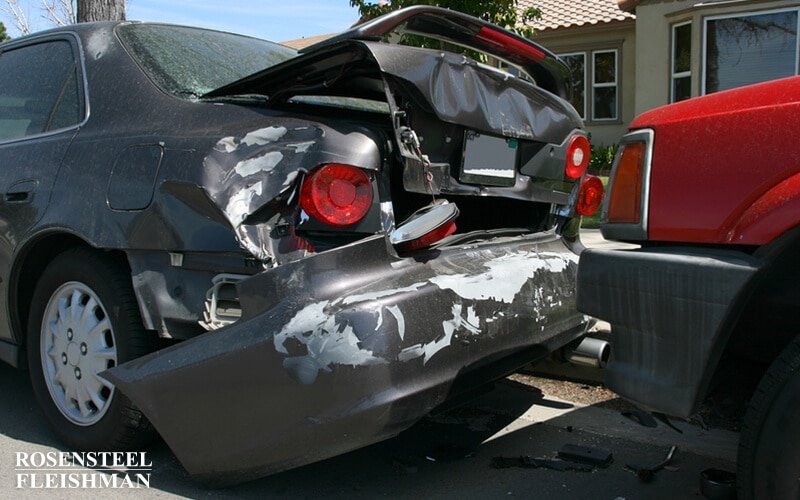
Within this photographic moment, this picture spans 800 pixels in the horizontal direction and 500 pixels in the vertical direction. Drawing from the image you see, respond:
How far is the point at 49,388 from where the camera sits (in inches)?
126

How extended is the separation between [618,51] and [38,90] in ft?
45.4

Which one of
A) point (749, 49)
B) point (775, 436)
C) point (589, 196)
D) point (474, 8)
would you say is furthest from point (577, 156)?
point (749, 49)

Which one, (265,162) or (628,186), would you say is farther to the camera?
(265,162)

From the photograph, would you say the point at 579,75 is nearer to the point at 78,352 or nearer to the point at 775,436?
the point at 78,352

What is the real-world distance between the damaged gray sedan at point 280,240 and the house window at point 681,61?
11.2 m

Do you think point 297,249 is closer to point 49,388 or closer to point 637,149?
point 637,149

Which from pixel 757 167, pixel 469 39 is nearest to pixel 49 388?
pixel 469 39

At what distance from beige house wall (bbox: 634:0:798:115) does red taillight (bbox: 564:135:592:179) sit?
34.9 feet

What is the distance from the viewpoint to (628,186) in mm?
2275

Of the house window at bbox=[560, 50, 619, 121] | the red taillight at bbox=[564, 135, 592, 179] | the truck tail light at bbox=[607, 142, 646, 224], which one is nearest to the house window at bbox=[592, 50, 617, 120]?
the house window at bbox=[560, 50, 619, 121]

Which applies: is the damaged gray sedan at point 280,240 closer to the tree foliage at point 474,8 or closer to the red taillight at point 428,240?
the red taillight at point 428,240

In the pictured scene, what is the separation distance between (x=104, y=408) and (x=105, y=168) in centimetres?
97

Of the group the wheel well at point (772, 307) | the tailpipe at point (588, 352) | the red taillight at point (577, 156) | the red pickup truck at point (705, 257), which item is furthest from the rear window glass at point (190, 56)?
the wheel well at point (772, 307)

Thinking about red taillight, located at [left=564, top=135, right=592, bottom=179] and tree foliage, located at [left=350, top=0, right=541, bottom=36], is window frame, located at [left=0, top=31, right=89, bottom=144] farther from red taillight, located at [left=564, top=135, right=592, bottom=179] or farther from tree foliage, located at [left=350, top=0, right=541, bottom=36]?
tree foliage, located at [left=350, top=0, right=541, bottom=36]
